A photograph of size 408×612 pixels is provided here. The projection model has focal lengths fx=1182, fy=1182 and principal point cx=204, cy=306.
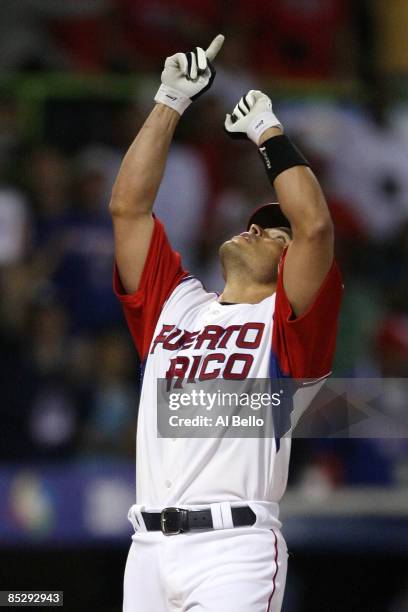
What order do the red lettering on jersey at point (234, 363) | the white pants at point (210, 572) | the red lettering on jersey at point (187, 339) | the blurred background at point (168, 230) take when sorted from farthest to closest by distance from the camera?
the blurred background at point (168, 230), the red lettering on jersey at point (187, 339), the red lettering on jersey at point (234, 363), the white pants at point (210, 572)

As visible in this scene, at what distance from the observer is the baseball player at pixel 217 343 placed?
355 cm

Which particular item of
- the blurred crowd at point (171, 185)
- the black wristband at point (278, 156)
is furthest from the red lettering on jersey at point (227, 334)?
the blurred crowd at point (171, 185)

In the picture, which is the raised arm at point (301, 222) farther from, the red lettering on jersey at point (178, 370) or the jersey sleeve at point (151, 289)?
the jersey sleeve at point (151, 289)

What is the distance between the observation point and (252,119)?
3941mm

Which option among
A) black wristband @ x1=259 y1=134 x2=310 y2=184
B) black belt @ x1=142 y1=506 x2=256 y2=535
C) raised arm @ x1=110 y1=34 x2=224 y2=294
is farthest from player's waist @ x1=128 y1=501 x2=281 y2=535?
black wristband @ x1=259 y1=134 x2=310 y2=184

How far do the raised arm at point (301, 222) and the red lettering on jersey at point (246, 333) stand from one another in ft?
0.54

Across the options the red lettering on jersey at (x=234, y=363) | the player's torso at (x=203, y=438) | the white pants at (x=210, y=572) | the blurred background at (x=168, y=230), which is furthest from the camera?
the blurred background at (x=168, y=230)

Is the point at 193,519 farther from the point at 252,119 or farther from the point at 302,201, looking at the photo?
the point at 252,119

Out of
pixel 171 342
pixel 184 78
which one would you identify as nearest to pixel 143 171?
pixel 184 78

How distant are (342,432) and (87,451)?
1258 mm

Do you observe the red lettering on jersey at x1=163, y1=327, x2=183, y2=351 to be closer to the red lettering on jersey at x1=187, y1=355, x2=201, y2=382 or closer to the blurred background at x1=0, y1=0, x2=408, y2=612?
the red lettering on jersey at x1=187, y1=355, x2=201, y2=382

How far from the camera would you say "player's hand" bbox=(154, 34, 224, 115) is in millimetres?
4094

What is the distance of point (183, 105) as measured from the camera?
416 cm

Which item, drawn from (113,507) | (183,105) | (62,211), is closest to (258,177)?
(62,211)
